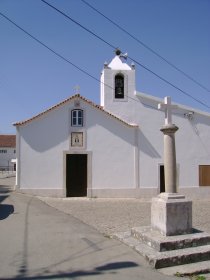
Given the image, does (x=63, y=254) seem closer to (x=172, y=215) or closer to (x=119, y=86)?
(x=172, y=215)

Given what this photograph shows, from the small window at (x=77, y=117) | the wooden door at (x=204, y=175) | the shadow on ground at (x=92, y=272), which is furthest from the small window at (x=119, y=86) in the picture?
the shadow on ground at (x=92, y=272)

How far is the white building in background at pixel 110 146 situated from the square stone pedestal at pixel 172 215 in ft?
36.9

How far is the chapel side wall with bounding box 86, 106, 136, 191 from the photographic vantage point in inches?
771

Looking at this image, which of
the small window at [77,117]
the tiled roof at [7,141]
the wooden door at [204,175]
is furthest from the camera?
the tiled roof at [7,141]

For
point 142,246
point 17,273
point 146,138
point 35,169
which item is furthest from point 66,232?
point 146,138

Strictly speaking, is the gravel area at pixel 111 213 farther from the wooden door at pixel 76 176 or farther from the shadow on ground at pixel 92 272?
the shadow on ground at pixel 92 272

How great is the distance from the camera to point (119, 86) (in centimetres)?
2103

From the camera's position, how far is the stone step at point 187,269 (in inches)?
256

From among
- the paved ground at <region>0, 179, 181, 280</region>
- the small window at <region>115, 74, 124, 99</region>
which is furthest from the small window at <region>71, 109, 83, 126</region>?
the paved ground at <region>0, 179, 181, 280</region>

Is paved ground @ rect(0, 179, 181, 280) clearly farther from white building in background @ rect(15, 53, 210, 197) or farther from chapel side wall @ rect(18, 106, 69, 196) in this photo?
white building in background @ rect(15, 53, 210, 197)

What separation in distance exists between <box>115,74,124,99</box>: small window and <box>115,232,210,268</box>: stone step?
45.3ft

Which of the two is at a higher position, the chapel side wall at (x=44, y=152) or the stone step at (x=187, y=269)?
the chapel side wall at (x=44, y=152)

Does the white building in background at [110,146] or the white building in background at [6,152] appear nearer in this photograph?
the white building in background at [110,146]

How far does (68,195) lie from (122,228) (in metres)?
9.70
